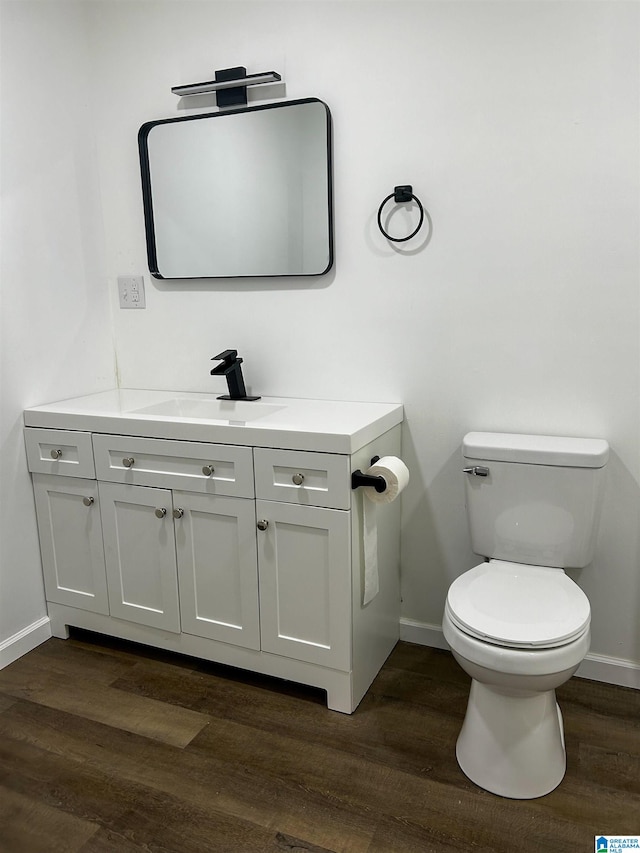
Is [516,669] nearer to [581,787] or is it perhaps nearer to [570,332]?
[581,787]

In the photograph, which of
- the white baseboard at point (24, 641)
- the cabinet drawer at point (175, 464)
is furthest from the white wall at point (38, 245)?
the cabinet drawer at point (175, 464)

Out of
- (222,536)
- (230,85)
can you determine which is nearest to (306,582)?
(222,536)

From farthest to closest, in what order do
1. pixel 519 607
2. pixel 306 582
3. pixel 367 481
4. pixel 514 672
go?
pixel 306 582
pixel 367 481
pixel 519 607
pixel 514 672

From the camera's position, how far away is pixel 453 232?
202 centimetres

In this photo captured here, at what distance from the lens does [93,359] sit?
2.54m

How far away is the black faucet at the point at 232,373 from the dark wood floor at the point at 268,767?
96 cm

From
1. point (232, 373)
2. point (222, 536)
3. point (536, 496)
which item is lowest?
point (222, 536)

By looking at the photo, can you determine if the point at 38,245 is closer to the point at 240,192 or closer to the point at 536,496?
the point at 240,192

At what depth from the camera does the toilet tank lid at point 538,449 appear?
1819mm

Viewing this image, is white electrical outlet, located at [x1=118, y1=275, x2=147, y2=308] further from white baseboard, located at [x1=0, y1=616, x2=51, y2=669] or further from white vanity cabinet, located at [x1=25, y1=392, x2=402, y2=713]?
white baseboard, located at [x1=0, y1=616, x2=51, y2=669]

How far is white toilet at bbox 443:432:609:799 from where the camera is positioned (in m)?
1.54

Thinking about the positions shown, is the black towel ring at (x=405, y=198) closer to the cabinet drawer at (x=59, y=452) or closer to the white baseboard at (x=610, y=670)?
the cabinet drawer at (x=59, y=452)

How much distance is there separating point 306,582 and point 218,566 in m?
0.31

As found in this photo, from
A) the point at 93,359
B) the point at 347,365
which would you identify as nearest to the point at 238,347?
the point at 347,365
